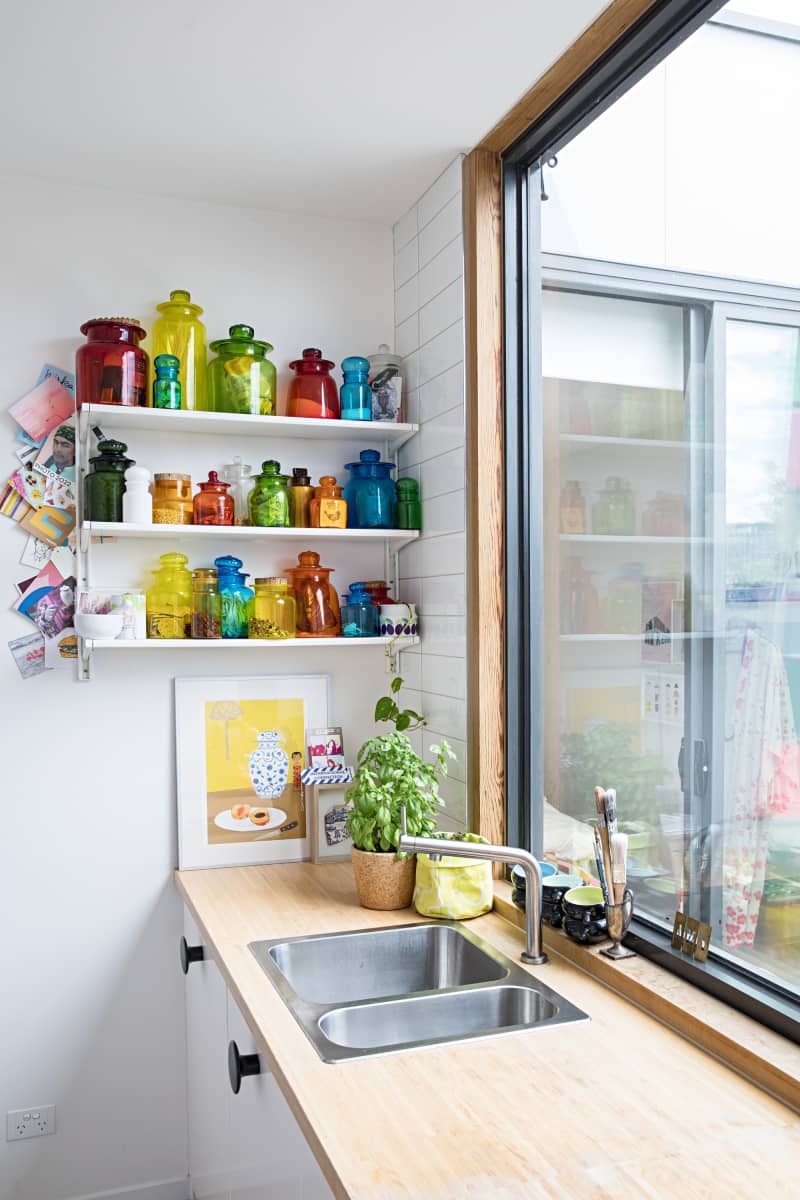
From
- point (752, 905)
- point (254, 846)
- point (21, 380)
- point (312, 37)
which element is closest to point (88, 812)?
point (254, 846)

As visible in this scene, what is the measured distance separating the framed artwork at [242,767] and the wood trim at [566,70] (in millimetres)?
1338

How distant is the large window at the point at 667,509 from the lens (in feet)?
4.84

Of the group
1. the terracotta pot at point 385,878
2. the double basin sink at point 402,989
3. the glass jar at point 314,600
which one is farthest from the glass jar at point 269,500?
the double basin sink at point 402,989

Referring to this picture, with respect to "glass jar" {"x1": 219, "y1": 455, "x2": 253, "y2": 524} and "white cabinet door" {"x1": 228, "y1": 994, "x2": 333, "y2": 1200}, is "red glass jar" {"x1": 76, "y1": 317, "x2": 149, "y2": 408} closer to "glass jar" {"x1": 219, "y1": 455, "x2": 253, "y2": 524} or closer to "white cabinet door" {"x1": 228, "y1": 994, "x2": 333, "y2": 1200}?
"glass jar" {"x1": 219, "y1": 455, "x2": 253, "y2": 524}

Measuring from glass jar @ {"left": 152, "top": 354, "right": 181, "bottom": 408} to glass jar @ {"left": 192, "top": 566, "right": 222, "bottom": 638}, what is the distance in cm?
39

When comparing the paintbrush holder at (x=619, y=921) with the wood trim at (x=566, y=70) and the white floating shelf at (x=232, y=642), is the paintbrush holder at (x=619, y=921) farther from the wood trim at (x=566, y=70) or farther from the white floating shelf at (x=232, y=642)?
the wood trim at (x=566, y=70)

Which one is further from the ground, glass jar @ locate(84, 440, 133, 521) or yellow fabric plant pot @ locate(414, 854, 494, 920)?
glass jar @ locate(84, 440, 133, 521)

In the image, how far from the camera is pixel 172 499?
2254 mm

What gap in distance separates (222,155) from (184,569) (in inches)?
36.9

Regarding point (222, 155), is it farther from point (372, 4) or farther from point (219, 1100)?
point (219, 1100)

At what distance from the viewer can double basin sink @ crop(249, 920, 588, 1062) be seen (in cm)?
156

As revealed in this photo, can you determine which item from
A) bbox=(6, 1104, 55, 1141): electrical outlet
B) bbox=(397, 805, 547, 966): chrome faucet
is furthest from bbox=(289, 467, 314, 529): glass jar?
bbox=(6, 1104, 55, 1141): electrical outlet

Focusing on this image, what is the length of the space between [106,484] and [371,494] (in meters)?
0.62

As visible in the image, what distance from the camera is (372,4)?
5.43 ft
